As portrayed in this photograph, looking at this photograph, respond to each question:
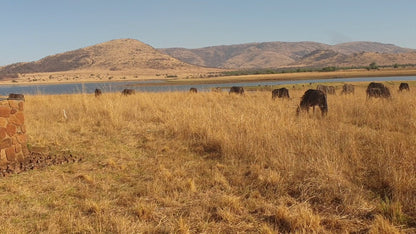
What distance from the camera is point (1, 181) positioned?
198 inches

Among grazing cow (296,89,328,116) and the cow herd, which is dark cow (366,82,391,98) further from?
grazing cow (296,89,328,116)

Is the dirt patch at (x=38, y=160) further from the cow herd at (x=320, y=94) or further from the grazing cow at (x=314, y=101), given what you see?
the grazing cow at (x=314, y=101)

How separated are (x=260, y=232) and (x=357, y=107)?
9.12 metres

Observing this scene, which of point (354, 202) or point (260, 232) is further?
point (354, 202)

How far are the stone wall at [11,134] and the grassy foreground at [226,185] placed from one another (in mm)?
826

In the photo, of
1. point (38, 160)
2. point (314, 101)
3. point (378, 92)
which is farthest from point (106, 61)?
point (38, 160)

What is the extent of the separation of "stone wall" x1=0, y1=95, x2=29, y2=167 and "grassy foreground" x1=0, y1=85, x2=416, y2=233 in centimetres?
83

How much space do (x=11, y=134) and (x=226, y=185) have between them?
4772mm

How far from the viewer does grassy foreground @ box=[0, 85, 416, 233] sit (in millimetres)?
3424

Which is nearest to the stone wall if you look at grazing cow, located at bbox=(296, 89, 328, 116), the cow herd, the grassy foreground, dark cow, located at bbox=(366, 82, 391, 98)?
the grassy foreground

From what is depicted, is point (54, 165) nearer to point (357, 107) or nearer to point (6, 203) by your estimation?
point (6, 203)

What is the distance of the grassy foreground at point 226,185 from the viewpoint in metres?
3.42

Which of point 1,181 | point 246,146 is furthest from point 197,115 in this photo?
point 1,181

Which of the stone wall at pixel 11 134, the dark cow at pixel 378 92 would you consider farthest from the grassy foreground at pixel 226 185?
the dark cow at pixel 378 92
